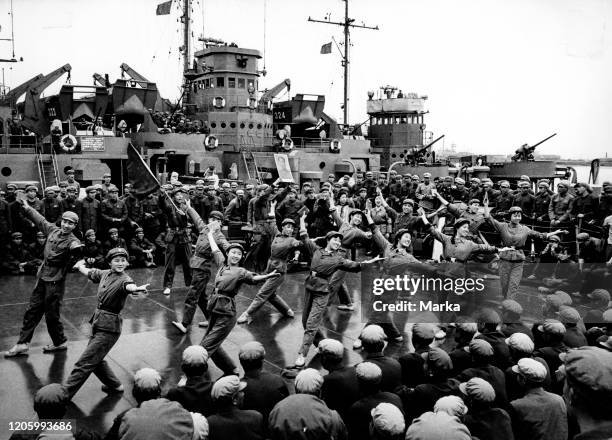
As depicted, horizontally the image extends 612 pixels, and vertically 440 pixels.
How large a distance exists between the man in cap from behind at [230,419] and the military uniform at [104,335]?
80.1 inches

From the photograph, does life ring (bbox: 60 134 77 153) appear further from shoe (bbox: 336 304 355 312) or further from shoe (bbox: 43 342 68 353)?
shoe (bbox: 336 304 355 312)

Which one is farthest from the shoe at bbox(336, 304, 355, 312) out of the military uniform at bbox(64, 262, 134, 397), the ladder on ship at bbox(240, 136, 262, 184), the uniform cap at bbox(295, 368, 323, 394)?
the ladder on ship at bbox(240, 136, 262, 184)

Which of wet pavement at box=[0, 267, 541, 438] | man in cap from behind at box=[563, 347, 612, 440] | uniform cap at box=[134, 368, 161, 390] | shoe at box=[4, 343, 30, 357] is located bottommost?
wet pavement at box=[0, 267, 541, 438]

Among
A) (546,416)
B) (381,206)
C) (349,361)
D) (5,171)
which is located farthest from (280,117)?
(546,416)

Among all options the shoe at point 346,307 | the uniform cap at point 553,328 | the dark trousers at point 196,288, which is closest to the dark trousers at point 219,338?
the dark trousers at point 196,288

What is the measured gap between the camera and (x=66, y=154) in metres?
17.5

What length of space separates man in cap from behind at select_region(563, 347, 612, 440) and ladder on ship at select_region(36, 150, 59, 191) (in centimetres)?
1613

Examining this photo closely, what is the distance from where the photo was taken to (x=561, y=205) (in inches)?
451

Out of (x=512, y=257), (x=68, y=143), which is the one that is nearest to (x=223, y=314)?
(x=512, y=257)

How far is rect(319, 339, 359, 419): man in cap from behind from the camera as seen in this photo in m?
4.69

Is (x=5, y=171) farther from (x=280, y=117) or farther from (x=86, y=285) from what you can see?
(x=280, y=117)

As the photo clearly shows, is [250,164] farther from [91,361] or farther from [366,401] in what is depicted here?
[366,401]

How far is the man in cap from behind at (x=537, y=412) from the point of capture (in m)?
4.21

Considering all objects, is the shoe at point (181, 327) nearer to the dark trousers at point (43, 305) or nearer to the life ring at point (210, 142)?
the dark trousers at point (43, 305)
